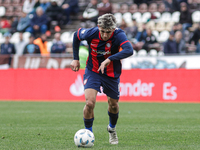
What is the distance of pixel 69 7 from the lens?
22.7 m

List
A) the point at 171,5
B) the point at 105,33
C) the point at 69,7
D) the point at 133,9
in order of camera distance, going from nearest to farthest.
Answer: the point at 105,33 → the point at 171,5 → the point at 133,9 → the point at 69,7

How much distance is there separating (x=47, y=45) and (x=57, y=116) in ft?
33.6

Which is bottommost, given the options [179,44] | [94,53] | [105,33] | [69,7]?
[179,44]

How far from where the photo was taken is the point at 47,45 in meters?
20.5

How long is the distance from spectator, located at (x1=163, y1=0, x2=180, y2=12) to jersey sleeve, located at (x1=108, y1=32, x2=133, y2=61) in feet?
49.3

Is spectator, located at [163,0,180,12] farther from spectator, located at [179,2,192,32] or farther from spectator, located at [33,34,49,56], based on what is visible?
spectator, located at [33,34,49,56]

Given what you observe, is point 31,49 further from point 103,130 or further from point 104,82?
point 104,82

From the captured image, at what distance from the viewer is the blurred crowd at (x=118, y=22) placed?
18244 millimetres

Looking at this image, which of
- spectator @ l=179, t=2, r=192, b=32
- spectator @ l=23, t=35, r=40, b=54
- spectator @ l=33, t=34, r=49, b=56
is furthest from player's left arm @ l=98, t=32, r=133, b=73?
spectator @ l=179, t=2, r=192, b=32

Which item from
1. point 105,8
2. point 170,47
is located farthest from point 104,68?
point 105,8

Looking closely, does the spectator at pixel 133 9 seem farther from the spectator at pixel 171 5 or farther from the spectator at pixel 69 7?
the spectator at pixel 69 7

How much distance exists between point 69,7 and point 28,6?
328 cm

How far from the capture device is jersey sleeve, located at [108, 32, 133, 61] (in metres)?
6.11

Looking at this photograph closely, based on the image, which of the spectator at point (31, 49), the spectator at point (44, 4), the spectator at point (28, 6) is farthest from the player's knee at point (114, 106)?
the spectator at point (28, 6)
